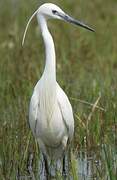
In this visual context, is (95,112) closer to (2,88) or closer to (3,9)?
(2,88)

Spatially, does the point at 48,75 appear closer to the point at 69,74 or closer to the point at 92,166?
the point at 92,166

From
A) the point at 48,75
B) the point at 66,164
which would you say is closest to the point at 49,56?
the point at 48,75

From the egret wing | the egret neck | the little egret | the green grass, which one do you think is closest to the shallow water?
the green grass

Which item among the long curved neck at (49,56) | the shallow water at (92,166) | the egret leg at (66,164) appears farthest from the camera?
the egret leg at (66,164)

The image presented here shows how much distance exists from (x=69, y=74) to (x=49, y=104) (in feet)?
7.58

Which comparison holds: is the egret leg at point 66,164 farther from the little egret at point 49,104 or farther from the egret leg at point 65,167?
the little egret at point 49,104

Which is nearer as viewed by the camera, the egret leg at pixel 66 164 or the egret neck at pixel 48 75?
the egret neck at pixel 48 75

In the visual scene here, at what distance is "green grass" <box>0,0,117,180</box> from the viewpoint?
19.1ft

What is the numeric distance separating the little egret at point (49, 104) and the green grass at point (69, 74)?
13cm

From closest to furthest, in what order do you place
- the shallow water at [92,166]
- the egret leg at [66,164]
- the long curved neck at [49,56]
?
the shallow water at [92,166], the long curved neck at [49,56], the egret leg at [66,164]

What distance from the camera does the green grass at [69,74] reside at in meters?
5.82

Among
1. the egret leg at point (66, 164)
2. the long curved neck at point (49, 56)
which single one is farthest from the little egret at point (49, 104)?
the egret leg at point (66, 164)

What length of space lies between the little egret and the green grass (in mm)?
134

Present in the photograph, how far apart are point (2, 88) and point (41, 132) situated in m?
1.37
